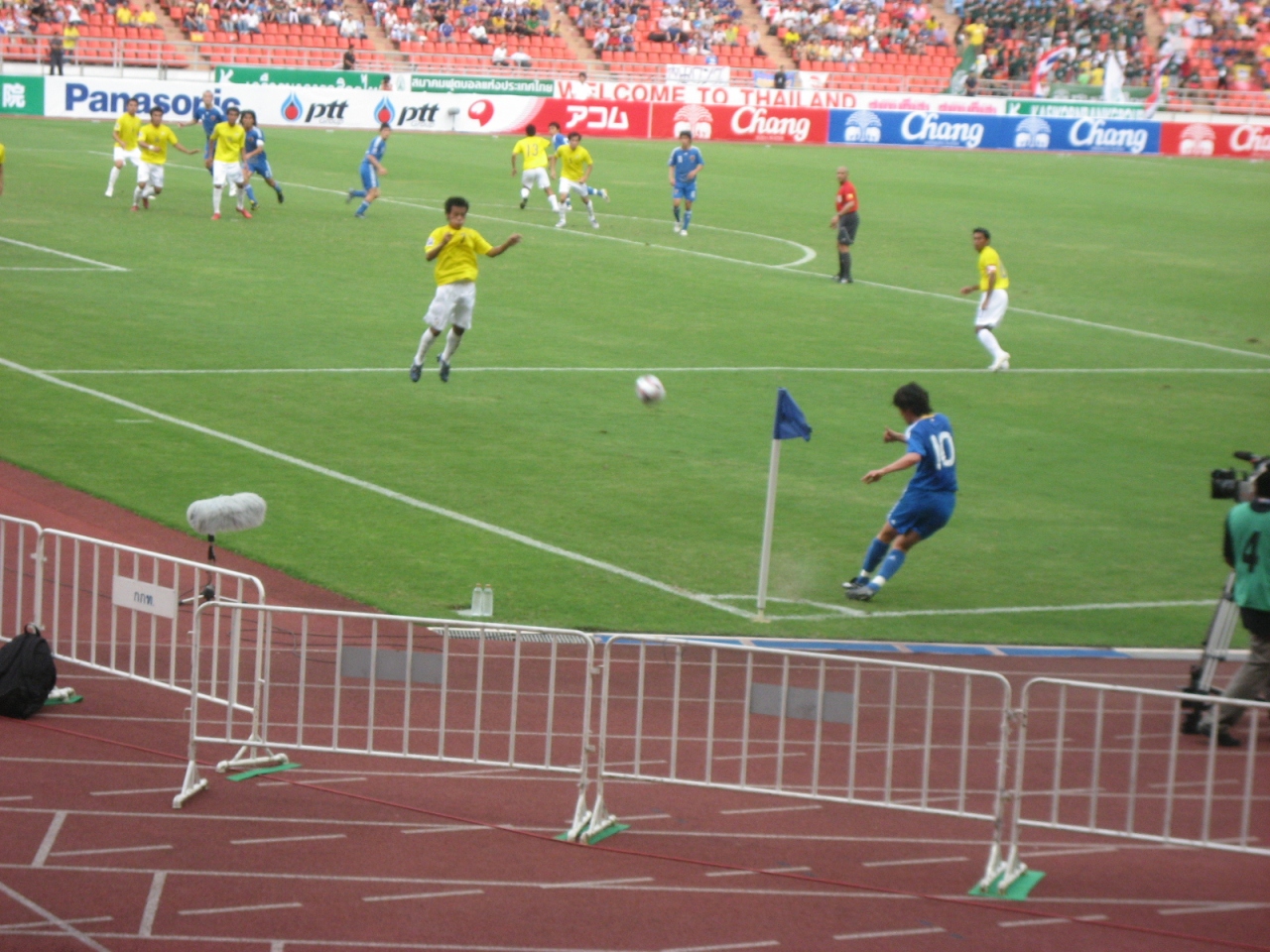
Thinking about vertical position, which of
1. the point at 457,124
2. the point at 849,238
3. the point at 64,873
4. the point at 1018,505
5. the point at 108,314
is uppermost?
the point at 457,124

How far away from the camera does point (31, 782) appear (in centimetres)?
776

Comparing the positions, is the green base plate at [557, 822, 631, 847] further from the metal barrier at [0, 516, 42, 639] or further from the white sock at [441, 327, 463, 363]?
the white sock at [441, 327, 463, 363]

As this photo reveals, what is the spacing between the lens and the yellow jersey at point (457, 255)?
58.4ft

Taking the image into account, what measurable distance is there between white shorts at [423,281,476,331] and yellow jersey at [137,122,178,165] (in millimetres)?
12615

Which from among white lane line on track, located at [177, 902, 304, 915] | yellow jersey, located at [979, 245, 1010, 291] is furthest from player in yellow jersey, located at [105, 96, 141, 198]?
white lane line on track, located at [177, 902, 304, 915]

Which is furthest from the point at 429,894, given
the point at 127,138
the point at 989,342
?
the point at 127,138

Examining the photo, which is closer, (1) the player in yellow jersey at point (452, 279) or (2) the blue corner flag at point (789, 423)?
(2) the blue corner flag at point (789, 423)

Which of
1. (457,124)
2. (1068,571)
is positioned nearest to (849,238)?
(1068,571)

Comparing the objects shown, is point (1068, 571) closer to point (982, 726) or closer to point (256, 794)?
point (982, 726)

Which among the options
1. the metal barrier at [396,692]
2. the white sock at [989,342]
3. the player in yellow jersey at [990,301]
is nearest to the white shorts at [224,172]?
the player in yellow jersey at [990,301]

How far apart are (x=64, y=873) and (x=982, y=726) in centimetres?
508

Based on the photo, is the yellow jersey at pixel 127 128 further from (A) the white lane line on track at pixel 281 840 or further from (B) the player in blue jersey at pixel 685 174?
(A) the white lane line on track at pixel 281 840

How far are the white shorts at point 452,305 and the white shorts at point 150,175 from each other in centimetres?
1356

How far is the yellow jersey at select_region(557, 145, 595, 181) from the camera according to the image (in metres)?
32.3
